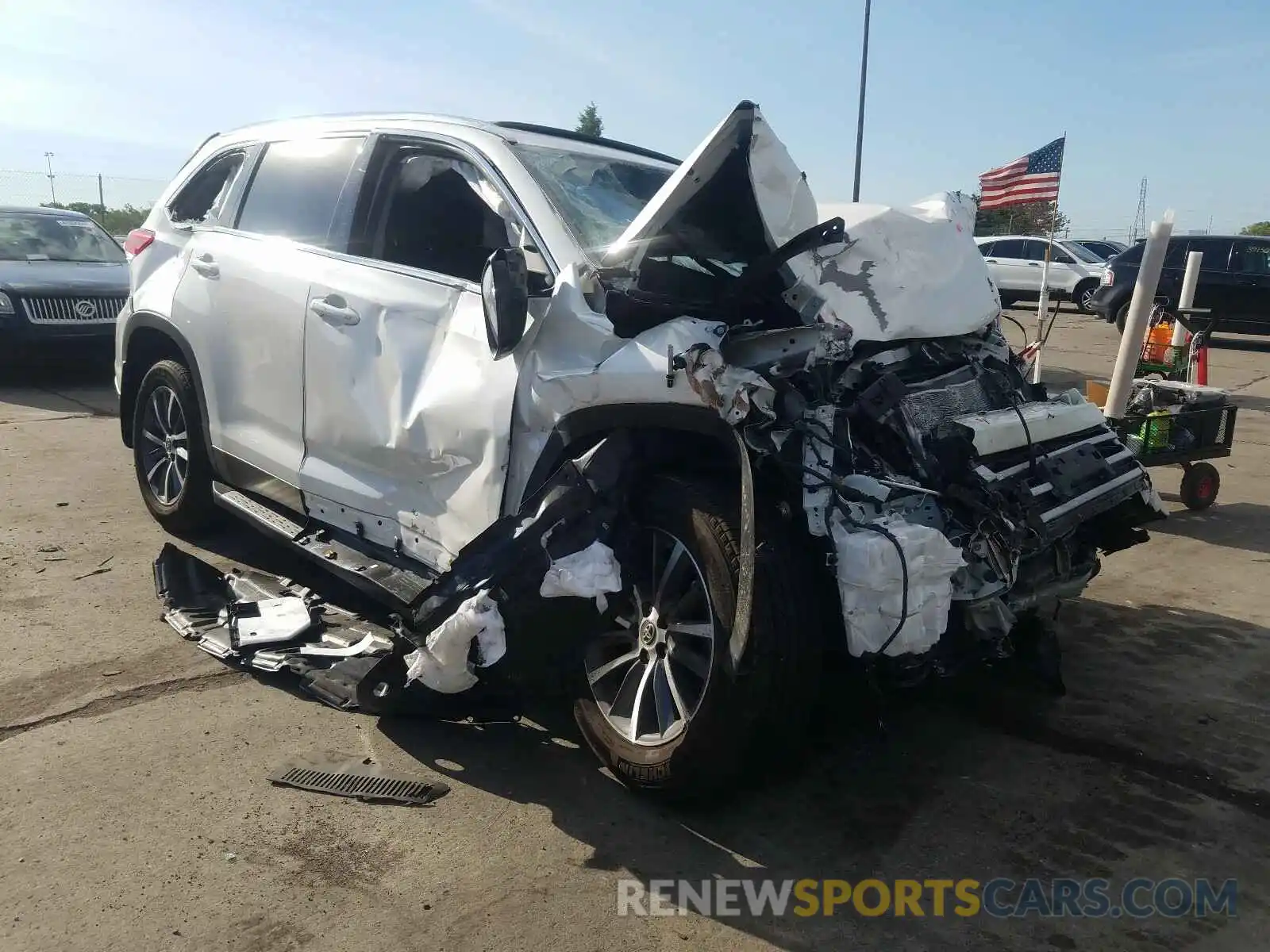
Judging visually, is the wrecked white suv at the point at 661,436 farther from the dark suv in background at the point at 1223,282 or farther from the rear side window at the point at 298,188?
the dark suv in background at the point at 1223,282

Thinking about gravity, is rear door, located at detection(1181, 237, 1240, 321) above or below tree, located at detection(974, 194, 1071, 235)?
below

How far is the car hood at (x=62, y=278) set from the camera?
9.97 meters

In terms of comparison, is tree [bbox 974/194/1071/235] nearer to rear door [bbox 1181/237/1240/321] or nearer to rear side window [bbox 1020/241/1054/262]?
rear side window [bbox 1020/241/1054/262]

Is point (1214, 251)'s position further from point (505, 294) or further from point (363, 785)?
point (363, 785)

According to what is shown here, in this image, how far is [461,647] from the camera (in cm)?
302

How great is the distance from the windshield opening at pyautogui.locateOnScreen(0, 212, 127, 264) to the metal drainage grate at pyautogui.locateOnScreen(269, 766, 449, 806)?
9521 millimetres

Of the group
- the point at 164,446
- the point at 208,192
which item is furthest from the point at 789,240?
the point at 164,446

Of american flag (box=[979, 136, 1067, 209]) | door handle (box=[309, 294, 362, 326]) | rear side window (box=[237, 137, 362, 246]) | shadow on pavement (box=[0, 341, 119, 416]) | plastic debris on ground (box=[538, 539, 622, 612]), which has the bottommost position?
shadow on pavement (box=[0, 341, 119, 416])

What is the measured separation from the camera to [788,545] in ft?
9.25

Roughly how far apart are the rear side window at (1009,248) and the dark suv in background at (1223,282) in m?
5.43

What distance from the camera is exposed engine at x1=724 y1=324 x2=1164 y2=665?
104 inches

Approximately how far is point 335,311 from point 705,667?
6.72 ft

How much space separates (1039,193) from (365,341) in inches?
373

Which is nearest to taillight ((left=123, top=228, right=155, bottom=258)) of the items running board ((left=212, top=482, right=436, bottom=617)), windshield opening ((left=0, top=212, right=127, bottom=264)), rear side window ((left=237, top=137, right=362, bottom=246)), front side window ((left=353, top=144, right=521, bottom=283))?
rear side window ((left=237, top=137, right=362, bottom=246))
